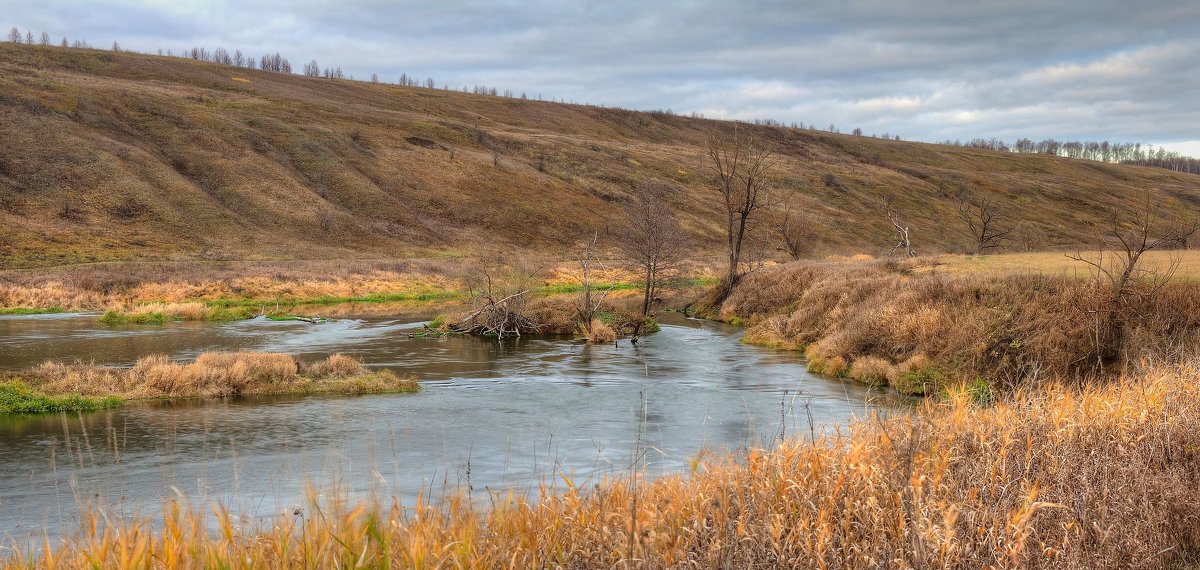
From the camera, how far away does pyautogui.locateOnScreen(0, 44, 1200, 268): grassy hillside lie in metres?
66.0

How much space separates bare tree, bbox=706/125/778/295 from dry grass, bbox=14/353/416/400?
2544cm

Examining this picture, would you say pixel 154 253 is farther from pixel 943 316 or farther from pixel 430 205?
pixel 943 316

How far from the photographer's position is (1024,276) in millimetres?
24625

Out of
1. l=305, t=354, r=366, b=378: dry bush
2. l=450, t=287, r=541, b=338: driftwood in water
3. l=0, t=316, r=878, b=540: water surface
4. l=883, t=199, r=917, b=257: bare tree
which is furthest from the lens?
l=883, t=199, r=917, b=257: bare tree

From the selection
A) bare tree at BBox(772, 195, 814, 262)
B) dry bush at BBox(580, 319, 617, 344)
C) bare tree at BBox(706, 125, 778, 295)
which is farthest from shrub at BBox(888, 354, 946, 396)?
bare tree at BBox(772, 195, 814, 262)

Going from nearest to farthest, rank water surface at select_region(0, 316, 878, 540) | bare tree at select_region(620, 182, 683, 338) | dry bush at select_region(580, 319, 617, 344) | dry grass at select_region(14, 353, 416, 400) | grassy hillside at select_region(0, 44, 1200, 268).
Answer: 1. water surface at select_region(0, 316, 878, 540)
2. dry grass at select_region(14, 353, 416, 400)
3. dry bush at select_region(580, 319, 617, 344)
4. bare tree at select_region(620, 182, 683, 338)
5. grassy hillside at select_region(0, 44, 1200, 268)

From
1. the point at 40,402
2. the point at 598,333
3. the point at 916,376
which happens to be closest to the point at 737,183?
the point at 598,333

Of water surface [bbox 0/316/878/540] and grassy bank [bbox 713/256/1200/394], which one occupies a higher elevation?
grassy bank [bbox 713/256/1200/394]

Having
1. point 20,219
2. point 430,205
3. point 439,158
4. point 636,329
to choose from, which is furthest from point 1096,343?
point 439,158

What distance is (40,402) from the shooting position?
1895 cm

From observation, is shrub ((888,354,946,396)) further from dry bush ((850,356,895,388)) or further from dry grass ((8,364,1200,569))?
dry grass ((8,364,1200,569))

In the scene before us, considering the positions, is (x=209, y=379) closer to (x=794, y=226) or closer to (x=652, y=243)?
(x=652, y=243)

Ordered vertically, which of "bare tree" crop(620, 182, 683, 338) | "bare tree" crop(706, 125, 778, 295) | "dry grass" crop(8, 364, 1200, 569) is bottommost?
"dry grass" crop(8, 364, 1200, 569)

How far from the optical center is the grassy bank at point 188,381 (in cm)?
1953
